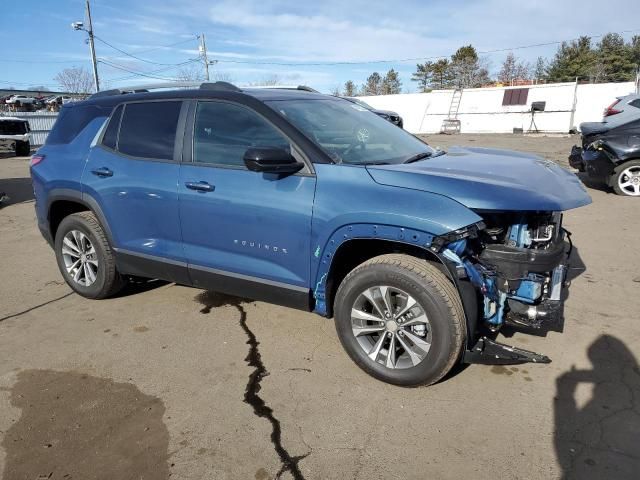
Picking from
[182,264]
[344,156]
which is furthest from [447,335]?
[182,264]

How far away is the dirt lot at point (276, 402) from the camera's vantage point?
2.51 meters

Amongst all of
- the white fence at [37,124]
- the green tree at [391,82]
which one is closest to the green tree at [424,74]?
the green tree at [391,82]

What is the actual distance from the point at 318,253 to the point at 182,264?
49.7 inches

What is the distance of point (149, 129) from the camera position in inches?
157

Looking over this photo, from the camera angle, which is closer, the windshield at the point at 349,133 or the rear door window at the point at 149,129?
the windshield at the point at 349,133

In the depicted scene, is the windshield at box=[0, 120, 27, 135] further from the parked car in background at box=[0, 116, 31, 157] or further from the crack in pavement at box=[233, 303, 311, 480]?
the crack in pavement at box=[233, 303, 311, 480]

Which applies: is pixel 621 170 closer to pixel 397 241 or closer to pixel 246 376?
pixel 397 241

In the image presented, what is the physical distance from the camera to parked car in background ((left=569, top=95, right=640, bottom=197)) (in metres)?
8.63

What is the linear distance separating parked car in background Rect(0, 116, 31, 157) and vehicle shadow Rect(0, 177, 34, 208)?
8583 millimetres

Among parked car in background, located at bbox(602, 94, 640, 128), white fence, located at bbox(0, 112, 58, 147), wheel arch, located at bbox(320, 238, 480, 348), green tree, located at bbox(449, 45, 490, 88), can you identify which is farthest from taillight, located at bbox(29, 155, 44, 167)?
green tree, located at bbox(449, 45, 490, 88)

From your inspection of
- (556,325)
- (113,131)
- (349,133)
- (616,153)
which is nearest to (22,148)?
(113,131)

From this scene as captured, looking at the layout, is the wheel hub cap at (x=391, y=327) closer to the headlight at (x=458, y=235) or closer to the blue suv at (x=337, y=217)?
the blue suv at (x=337, y=217)

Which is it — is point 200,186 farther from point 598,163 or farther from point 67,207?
point 598,163

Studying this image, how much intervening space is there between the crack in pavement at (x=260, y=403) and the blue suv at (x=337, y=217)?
44cm
